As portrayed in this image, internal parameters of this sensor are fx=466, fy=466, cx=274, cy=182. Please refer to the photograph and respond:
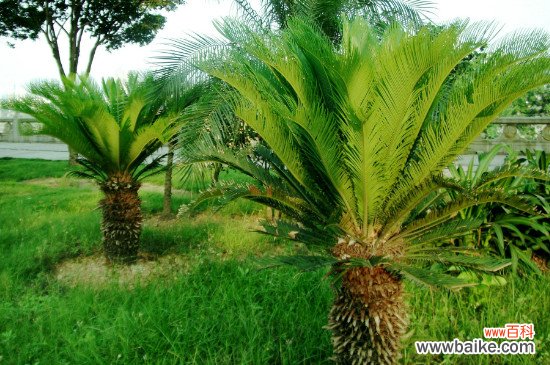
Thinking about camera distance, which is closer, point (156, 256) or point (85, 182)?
point (156, 256)

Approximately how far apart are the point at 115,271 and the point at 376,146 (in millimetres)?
3980

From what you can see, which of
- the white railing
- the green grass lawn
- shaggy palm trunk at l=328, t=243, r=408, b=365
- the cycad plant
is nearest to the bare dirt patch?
the green grass lawn

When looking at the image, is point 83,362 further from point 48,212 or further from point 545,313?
point 48,212

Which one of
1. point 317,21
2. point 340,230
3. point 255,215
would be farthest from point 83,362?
point 317,21

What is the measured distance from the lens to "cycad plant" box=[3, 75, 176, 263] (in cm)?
521

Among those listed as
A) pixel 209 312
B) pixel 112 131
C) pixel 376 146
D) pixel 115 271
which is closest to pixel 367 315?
pixel 376 146

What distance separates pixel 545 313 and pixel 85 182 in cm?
1032

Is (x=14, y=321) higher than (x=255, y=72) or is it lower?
lower

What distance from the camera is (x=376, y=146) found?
2348 millimetres

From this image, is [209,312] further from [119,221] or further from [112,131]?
[112,131]

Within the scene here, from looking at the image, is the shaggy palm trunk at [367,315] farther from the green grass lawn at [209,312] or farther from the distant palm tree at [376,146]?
the green grass lawn at [209,312]

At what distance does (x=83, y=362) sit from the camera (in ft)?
10.3

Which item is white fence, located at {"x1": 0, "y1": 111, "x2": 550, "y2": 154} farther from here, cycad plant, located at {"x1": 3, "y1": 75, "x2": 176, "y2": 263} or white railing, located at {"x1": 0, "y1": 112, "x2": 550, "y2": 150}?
cycad plant, located at {"x1": 3, "y1": 75, "x2": 176, "y2": 263}

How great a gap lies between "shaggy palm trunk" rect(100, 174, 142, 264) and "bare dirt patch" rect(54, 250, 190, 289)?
6.2 inches
